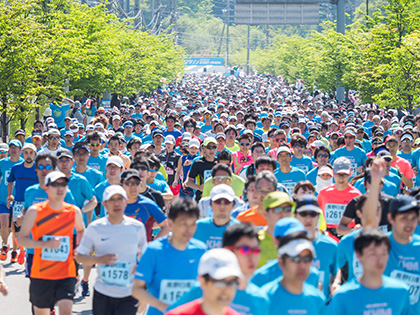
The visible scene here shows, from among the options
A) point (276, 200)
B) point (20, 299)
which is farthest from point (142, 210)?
point (20, 299)

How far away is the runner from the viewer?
7.10 metres

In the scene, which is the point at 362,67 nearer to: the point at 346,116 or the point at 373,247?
the point at 346,116

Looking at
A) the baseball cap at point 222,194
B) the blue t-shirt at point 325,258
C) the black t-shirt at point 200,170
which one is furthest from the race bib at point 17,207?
the blue t-shirt at point 325,258

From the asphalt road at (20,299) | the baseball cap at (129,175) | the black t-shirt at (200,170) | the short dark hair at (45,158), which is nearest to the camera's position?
the baseball cap at (129,175)

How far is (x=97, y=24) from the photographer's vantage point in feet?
100

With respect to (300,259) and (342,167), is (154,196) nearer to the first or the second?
(342,167)

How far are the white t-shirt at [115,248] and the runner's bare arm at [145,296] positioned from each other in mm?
938

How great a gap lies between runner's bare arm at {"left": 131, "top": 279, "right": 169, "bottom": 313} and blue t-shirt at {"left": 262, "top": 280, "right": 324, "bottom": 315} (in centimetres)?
81

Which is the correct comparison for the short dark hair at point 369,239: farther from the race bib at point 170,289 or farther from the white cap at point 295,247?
the race bib at point 170,289

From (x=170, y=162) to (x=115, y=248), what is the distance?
23.4 feet

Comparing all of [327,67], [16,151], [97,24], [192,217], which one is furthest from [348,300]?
[327,67]

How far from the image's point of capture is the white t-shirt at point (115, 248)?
6.50m

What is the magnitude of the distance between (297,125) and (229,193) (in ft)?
42.3

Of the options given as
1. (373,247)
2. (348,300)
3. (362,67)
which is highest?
(362,67)
